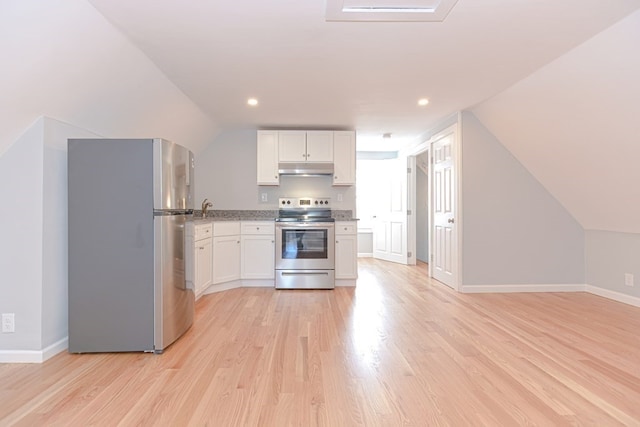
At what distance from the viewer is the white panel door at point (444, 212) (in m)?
4.42

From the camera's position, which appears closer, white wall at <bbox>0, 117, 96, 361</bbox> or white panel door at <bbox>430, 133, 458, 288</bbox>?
white wall at <bbox>0, 117, 96, 361</bbox>

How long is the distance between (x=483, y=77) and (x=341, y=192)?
8.23 ft

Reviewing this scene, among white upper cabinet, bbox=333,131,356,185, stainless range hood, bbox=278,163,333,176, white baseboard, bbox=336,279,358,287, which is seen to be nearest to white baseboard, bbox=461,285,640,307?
white baseboard, bbox=336,279,358,287

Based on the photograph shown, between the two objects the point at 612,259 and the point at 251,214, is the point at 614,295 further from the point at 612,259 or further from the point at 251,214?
the point at 251,214

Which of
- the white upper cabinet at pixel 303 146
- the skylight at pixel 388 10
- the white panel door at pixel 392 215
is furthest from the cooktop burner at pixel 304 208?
the skylight at pixel 388 10

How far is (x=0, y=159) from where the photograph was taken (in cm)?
230

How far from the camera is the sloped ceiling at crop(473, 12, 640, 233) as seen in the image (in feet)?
8.31

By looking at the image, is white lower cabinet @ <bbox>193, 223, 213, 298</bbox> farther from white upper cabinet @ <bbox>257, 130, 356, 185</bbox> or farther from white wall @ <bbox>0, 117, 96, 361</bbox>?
white wall @ <bbox>0, 117, 96, 361</bbox>

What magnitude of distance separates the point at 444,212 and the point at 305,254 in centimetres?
193

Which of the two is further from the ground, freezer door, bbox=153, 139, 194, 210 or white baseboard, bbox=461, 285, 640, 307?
freezer door, bbox=153, 139, 194, 210

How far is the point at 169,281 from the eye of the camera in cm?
257

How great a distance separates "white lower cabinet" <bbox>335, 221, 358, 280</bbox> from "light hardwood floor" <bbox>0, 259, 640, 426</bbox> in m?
1.17

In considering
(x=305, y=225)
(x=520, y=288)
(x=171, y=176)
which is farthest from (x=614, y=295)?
(x=171, y=176)

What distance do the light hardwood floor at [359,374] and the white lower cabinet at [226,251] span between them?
96cm
